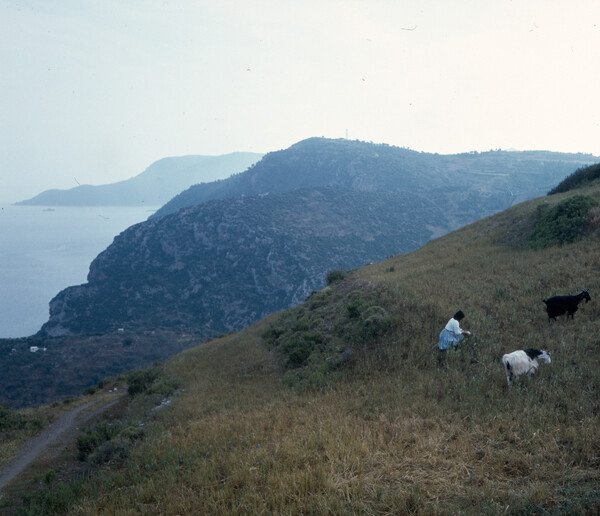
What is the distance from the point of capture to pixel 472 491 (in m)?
4.55

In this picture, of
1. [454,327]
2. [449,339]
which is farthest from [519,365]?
[449,339]

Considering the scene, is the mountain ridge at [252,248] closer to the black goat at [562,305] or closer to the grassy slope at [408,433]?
the grassy slope at [408,433]

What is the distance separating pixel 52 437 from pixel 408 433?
44.8 feet

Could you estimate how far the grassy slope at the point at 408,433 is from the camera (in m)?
4.66

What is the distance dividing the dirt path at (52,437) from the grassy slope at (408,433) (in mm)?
3811

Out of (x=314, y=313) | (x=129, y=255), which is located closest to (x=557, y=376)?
(x=314, y=313)

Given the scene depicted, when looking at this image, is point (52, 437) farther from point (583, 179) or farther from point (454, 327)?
point (583, 179)

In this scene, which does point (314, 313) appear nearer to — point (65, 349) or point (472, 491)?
point (472, 491)

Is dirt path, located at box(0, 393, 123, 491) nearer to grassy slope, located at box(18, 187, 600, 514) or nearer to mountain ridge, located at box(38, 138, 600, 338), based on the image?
grassy slope, located at box(18, 187, 600, 514)

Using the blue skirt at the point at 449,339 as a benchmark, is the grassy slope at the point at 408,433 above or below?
below

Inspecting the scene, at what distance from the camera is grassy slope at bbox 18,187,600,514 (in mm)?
4664

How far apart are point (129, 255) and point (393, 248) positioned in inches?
A: 3155

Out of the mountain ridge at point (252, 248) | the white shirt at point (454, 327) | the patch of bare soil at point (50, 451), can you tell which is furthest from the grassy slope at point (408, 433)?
the mountain ridge at point (252, 248)

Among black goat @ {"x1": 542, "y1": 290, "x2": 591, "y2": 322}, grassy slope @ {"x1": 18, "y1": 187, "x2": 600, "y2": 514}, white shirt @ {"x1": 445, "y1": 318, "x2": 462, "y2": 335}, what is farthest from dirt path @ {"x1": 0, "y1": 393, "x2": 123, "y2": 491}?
black goat @ {"x1": 542, "y1": 290, "x2": 591, "y2": 322}
